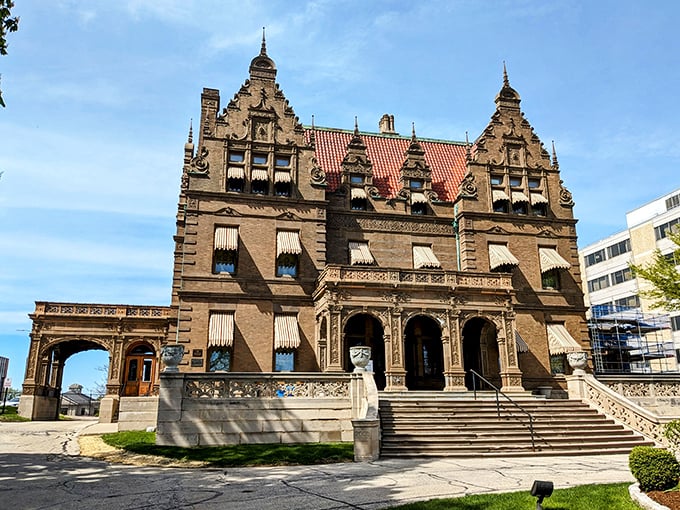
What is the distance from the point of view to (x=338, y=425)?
20.7 metres

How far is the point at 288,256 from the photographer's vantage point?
30.4 metres

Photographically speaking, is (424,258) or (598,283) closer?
(424,258)

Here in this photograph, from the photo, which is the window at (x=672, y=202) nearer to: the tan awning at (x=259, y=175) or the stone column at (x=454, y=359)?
the stone column at (x=454, y=359)

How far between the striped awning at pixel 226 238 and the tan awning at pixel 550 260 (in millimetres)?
17826

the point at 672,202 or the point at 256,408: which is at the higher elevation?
the point at 672,202

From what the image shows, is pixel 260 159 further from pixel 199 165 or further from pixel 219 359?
pixel 219 359

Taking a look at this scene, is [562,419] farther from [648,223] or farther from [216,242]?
[648,223]

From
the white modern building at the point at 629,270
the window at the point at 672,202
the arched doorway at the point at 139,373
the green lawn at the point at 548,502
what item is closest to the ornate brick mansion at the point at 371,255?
the arched doorway at the point at 139,373

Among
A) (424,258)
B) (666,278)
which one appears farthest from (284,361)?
(666,278)

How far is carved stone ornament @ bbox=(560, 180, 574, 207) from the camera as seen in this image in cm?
3494

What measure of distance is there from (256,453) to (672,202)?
64.9 meters

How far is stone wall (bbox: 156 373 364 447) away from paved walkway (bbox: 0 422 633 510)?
11.0 ft

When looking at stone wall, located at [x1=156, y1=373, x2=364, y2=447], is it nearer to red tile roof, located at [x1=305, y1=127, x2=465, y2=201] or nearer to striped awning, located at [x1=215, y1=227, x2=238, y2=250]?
striped awning, located at [x1=215, y1=227, x2=238, y2=250]

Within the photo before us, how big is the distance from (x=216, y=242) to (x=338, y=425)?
12733 mm
